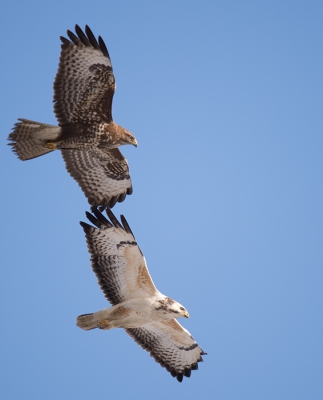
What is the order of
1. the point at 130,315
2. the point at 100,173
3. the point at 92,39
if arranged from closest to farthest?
the point at 130,315 → the point at 92,39 → the point at 100,173

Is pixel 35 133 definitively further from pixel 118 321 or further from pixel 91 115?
pixel 118 321

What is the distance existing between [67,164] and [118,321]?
8.99 feet

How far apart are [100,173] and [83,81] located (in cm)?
159

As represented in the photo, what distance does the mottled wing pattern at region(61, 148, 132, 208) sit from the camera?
32.6ft

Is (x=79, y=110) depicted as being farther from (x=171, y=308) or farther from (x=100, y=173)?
(x=171, y=308)

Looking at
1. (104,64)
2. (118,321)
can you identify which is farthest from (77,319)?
(104,64)

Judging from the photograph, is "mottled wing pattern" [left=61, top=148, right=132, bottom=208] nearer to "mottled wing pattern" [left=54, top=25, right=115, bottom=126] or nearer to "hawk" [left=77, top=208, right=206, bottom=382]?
"mottled wing pattern" [left=54, top=25, right=115, bottom=126]

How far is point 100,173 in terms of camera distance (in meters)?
10.1

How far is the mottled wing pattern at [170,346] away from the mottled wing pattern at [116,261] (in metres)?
0.83

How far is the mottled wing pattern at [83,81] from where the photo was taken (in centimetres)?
904

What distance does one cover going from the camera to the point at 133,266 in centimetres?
859

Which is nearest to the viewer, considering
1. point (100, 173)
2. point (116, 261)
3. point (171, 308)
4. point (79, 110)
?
point (171, 308)

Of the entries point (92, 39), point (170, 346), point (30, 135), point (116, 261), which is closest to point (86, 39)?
point (92, 39)

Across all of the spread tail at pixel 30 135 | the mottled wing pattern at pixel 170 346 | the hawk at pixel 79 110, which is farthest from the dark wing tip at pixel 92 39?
the mottled wing pattern at pixel 170 346
